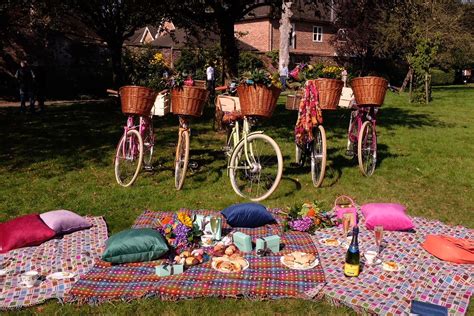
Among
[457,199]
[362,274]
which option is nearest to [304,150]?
[457,199]

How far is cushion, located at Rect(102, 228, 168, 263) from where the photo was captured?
4.64m

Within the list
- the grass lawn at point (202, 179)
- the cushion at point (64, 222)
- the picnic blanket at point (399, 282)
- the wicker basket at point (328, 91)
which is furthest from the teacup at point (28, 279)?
the wicker basket at point (328, 91)

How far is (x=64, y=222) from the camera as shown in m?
5.54

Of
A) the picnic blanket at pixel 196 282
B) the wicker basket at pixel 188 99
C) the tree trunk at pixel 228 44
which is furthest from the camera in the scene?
the tree trunk at pixel 228 44


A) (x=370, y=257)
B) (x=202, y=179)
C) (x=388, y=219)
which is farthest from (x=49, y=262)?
(x=388, y=219)

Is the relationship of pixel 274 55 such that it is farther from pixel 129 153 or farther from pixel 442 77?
pixel 129 153

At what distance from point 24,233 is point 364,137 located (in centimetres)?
562

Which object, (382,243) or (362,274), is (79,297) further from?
(382,243)

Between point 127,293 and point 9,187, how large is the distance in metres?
4.55

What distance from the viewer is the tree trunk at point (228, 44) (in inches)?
506

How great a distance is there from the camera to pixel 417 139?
38.8ft

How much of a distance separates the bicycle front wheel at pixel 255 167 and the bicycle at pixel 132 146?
158cm

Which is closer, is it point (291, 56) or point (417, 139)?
point (417, 139)

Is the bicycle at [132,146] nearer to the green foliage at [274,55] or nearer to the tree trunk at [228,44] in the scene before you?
the tree trunk at [228,44]
